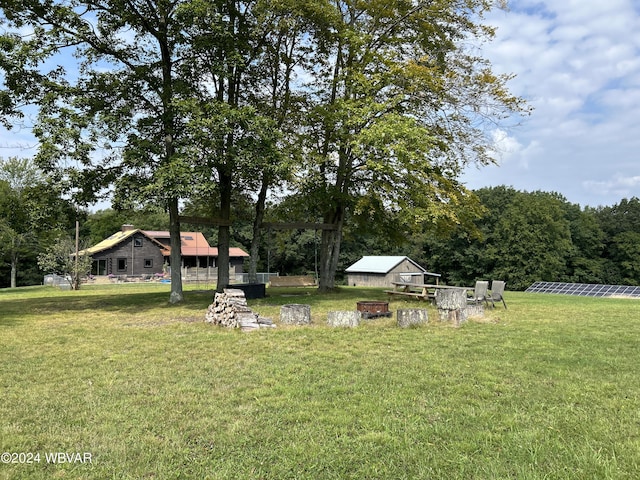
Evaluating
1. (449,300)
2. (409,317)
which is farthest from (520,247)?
(409,317)

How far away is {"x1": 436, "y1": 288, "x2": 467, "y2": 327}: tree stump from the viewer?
33.1ft

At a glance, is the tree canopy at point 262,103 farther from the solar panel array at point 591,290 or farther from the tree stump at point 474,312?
the solar panel array at point 591,290

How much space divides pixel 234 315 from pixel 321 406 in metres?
5.19

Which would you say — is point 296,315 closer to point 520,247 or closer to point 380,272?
point 380,272

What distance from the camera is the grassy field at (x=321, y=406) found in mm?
3227

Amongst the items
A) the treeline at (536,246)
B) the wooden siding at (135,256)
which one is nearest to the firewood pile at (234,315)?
the treeline at (536,246)

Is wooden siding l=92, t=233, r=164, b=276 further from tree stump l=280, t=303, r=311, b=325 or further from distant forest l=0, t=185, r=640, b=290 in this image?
tree stump l=280, t=303, r=311, b=325

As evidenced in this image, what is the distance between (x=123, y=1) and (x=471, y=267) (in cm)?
4706

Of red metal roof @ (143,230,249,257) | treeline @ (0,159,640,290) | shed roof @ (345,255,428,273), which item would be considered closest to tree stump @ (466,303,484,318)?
treeline @ (0,159,640,290)

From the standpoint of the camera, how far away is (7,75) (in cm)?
1298

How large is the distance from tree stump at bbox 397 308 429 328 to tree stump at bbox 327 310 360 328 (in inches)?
37.4

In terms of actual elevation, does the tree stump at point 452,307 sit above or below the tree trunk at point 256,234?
A: below

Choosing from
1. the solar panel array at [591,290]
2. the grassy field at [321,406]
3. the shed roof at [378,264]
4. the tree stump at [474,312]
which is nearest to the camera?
the grassy field at [321,406]

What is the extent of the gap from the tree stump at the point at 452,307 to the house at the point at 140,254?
111ft
